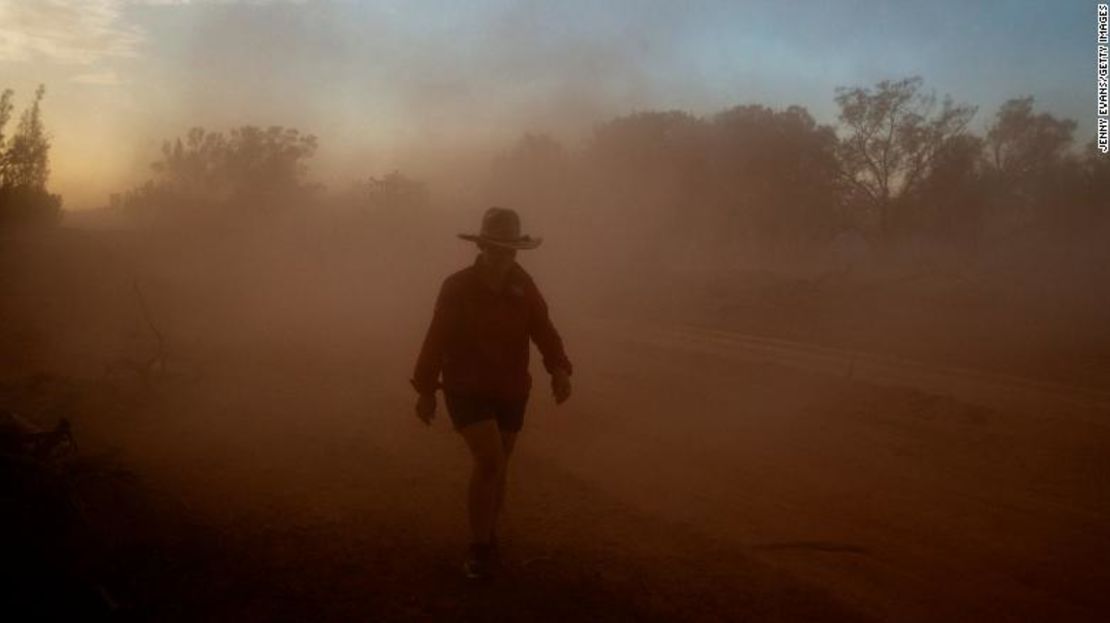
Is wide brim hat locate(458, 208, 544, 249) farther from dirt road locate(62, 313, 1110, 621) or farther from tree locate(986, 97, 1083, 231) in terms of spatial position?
tree locate(986, 97, 1083, 231)

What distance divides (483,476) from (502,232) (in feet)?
3.99

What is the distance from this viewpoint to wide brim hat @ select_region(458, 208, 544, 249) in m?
4.27

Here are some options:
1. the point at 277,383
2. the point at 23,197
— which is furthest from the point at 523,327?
the point at 23,197

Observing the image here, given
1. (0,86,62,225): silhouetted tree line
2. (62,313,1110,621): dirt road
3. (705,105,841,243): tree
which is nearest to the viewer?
(62,313,1110,621): dirt road

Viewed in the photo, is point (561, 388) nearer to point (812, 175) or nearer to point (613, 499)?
point (613, 499)

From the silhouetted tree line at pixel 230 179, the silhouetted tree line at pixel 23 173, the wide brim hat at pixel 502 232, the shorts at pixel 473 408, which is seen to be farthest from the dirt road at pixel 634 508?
the silhouetted tree line at pixel 230 179

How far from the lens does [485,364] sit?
4.21m

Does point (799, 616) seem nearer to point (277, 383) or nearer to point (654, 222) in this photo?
point (277, 383)

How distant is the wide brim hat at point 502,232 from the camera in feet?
14.0

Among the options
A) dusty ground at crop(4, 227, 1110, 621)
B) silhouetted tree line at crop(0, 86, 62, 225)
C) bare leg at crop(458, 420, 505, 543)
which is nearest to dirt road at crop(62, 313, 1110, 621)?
dusty ground at crop(4, 227, 1110, 621)

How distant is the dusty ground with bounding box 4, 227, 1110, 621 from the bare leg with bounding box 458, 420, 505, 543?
261 millimetres

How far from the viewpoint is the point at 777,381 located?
1212 cm

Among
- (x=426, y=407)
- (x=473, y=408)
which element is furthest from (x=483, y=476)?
(x=426, y=407)

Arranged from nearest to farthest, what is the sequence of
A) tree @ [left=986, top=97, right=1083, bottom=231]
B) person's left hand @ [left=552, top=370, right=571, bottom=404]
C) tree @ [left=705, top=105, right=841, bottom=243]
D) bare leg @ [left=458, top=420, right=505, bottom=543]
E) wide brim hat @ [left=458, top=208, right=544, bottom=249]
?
bare leg @ [left=458, top=420, right=505, bottom=543]
wide brim hat @ [left=458, top=208, right=544, bottom=249]
person's left hand @ [left=552, top=370, right=571, bottom=404]
tree @ [left=986, top=97, right=1083, bottom=231]
tree @ [left=705, top=105, right=841, bottom=243]
